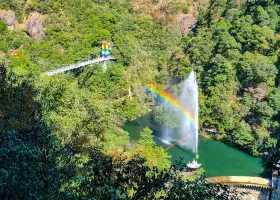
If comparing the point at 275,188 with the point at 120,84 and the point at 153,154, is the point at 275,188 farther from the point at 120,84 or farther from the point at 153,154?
the point at 120,84

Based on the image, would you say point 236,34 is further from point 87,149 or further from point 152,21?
point 87,149

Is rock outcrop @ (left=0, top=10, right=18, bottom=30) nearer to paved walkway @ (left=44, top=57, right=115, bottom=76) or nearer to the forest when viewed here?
the forest

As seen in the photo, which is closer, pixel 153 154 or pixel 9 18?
pixel 153 154

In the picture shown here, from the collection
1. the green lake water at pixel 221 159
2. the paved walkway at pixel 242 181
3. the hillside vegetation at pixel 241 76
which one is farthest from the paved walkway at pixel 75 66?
the paved walkway at pixel 242 181

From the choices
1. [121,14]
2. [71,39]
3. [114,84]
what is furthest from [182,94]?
[121,14]

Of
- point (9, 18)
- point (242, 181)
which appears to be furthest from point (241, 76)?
point (9, 18)

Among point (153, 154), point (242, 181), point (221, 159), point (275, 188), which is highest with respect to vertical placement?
point (153, 154)
